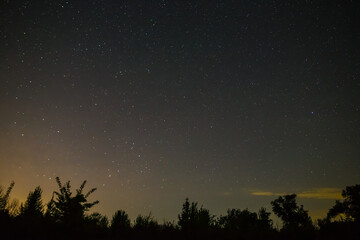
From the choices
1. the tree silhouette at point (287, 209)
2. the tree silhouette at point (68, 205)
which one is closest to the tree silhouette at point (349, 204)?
the tree silhouette at point (287, 209)

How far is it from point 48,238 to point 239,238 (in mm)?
5894

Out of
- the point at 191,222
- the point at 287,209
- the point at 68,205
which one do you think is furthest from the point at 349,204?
the point at 68,205

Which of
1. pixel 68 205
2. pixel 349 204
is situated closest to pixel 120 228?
pixel 68 205

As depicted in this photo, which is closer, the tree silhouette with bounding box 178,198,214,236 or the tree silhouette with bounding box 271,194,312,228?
the tree silhouette with bounding box 178,198,214,236

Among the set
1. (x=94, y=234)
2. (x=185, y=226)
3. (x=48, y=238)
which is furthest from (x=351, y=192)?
(x=48, y=238)

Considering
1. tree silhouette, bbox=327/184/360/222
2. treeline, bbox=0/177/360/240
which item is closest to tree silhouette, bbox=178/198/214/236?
treeline, bbox=0/177/360/240

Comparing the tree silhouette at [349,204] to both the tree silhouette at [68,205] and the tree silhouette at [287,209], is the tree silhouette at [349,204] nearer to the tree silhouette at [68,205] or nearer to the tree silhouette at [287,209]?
the tree silhouette at [287,209]

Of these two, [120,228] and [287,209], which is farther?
[287,209]

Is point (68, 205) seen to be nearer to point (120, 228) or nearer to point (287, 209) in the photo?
point (120, 228)

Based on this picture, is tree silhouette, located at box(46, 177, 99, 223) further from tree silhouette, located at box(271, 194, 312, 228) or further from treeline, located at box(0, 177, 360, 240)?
tree silhouette, located at box(271, 194, 312, 228)

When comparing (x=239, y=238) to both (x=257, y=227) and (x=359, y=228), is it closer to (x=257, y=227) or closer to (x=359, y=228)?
(x=257, y=227)

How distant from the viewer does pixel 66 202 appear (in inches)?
398

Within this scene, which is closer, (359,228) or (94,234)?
(359,228)

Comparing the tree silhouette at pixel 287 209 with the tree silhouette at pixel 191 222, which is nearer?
the tree silhouette at pixel 191 222
